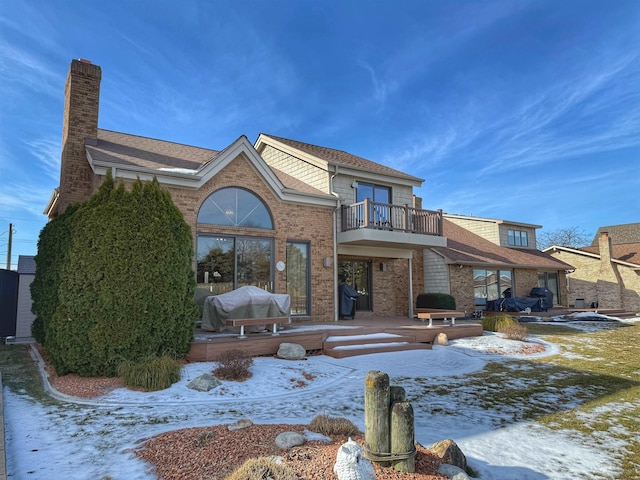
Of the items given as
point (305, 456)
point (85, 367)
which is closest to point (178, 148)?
point (85, 367)

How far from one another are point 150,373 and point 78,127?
8766 millimetres

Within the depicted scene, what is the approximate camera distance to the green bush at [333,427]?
4.30 meters

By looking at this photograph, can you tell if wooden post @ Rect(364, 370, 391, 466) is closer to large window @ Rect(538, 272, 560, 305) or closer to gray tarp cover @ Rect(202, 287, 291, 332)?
gray tarp cover @ Rect(202, 287, 291, 332)

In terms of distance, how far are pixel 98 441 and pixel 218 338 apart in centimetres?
473

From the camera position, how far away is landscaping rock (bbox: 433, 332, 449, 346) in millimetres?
11961

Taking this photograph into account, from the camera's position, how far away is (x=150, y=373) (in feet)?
21.5

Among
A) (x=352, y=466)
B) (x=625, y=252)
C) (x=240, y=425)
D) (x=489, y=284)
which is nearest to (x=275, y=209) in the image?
(x=240, y=425)

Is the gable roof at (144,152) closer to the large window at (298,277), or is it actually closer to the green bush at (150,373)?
the large window at (298,277)

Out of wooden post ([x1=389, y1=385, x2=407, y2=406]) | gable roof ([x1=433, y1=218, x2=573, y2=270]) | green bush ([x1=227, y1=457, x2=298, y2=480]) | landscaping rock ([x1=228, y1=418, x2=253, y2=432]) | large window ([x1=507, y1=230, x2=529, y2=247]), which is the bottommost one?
landscaping rock ([x1=228, y1=418, x2=253, y2=432])

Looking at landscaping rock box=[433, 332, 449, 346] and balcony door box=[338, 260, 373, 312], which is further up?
balcony door box=[338, 260, 373, 312]

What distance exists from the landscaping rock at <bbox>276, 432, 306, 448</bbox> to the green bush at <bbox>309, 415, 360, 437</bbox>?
1.37 ft

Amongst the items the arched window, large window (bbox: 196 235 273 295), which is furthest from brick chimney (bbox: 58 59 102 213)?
large window (bbox: 196 235 273 295)

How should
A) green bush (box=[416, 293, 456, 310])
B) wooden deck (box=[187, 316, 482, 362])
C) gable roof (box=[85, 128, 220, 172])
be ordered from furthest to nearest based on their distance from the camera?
green bush (box=[416, 293, 456, 310]) < gable roof (box=[85, 128, 220, 172]) < wooden deck (box=[187, 316, 482, 362])

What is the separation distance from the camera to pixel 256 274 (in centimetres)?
1242
